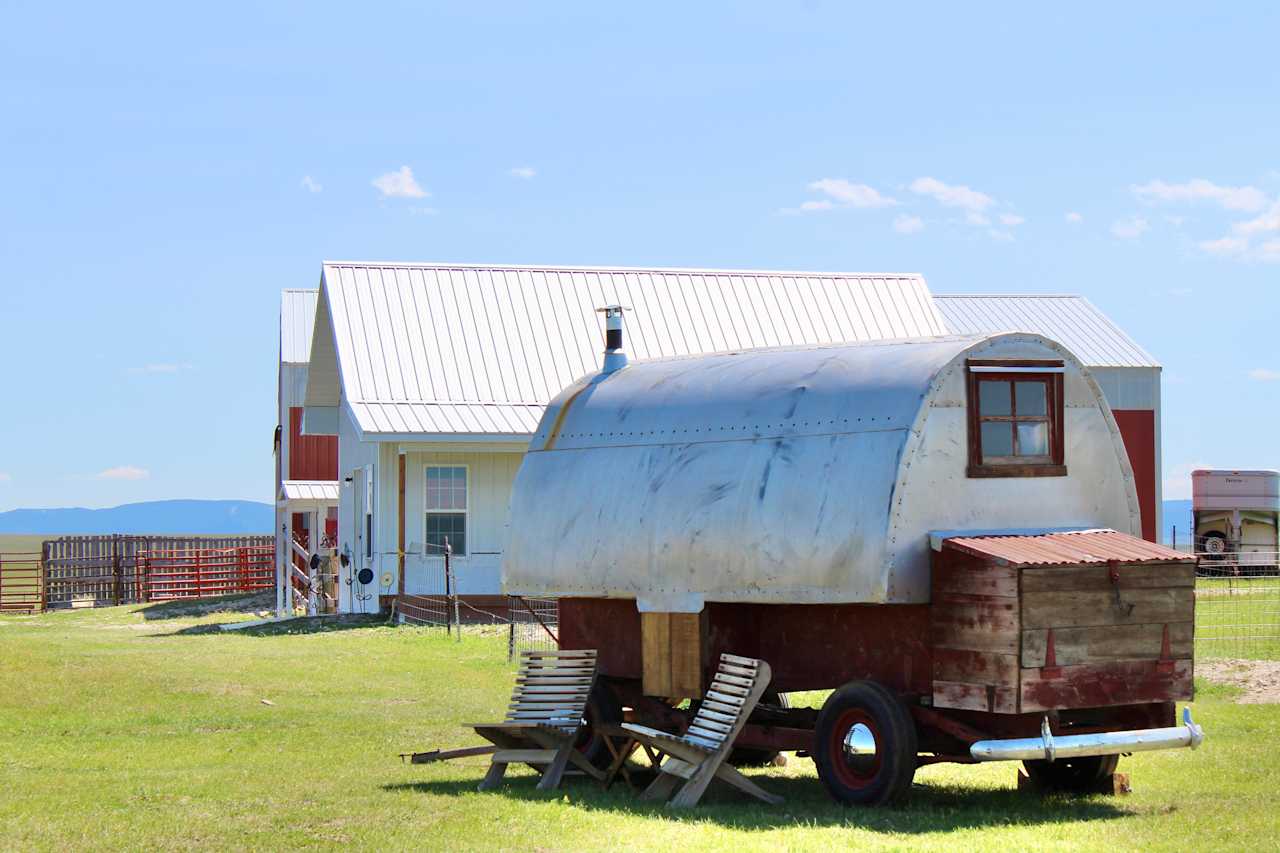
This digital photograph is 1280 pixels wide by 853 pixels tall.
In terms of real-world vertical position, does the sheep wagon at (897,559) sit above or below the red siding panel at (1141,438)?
below

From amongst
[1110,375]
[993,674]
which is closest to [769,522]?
[993,674]

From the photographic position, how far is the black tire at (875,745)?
1188 centimetres

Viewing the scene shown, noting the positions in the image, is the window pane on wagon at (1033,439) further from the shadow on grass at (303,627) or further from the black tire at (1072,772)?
the shadow on grass at (303,627)

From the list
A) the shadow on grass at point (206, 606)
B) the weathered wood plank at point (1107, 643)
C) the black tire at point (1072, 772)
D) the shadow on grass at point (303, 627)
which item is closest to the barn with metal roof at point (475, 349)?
the shadow on grass at point (303, 627)

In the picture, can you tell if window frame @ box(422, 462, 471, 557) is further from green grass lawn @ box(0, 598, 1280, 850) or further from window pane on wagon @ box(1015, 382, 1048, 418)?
window pane on wagon @ box(1015, 382, 1048, 418)

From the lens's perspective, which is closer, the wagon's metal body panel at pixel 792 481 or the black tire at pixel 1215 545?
the wagon's metal body panel at pixel 792 481

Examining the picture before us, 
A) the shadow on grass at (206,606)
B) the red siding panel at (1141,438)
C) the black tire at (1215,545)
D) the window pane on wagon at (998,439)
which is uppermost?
the red siding panel at (1141,438)

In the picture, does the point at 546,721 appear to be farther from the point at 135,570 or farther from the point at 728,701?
the point at 135,570

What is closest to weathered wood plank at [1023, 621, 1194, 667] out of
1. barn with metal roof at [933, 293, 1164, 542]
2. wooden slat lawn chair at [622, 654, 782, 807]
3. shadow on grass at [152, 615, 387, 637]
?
wooden slat lawn chair at [622, 654, 782, 807]

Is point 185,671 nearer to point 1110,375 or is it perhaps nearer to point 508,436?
point 508,436

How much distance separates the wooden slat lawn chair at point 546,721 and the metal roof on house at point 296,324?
107 feet

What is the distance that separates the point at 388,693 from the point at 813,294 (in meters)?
16.5

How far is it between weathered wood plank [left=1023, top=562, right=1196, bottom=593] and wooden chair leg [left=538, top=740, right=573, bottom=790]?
13.5 ft

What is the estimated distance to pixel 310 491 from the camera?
124 feet
